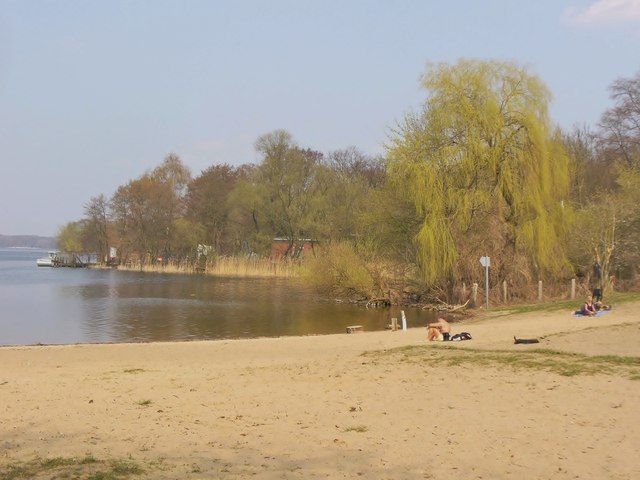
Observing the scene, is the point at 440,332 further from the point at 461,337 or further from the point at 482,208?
the point at 482,208

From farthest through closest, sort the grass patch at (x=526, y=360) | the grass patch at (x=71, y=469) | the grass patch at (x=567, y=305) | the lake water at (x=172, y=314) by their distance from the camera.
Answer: the lake water at (x=172, y=314) < the grass patch at (x=567, y=305) < the grass patch at (x=526, y=360) < the grass patch at (x=71, y=469)

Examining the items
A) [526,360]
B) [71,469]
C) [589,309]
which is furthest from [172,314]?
[71,469]

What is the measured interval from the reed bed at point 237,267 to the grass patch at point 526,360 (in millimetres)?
35232

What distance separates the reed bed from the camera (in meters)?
55.4

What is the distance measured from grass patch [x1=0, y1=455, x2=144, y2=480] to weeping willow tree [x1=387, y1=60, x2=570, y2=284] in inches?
928

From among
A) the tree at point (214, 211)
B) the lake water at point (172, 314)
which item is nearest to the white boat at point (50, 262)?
the tree at point (214, 211)

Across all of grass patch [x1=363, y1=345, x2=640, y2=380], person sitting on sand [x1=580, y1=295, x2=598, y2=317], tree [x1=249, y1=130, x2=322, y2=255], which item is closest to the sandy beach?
grass patch [x1=363, y1=345, x2=640, y2=380]

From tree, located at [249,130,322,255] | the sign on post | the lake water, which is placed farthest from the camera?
tree, located at [249,130,322,255]

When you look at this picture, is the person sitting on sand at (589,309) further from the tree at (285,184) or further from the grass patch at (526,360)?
the tree at (285,184)

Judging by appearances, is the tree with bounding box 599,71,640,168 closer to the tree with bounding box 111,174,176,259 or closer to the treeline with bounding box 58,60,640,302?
the treeline with bounding box 58,60,640,302

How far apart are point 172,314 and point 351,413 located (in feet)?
75.0

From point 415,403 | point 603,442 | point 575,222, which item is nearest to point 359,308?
point 575,222

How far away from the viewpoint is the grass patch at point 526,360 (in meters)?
10.4

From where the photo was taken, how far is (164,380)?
11.7 metres
